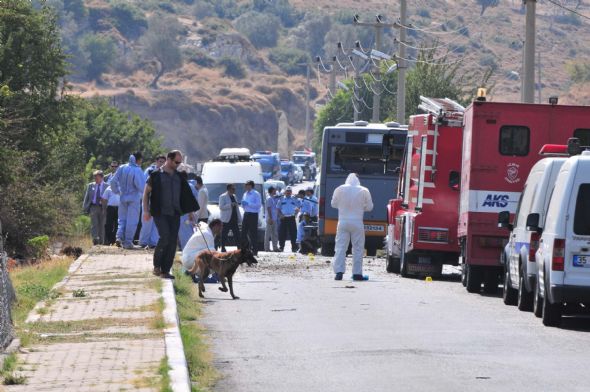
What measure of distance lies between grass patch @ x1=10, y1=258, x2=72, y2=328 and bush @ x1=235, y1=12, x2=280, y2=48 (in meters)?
163

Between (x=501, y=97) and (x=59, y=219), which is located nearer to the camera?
(x=59, y=219)

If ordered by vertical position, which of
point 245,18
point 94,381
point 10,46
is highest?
point 245,18

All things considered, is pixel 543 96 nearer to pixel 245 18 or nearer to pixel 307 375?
pixel 245 18

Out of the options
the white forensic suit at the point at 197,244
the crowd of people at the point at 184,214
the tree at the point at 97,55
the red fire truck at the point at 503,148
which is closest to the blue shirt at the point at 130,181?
the crowd of people at the point at 184,214

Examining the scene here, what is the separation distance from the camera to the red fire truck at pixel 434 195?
81.4ft

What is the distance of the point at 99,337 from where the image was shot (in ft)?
44.9

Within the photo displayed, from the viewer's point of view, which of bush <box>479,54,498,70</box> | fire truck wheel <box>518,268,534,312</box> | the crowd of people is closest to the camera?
fire truck wheel <box>518,268,534,312</box>

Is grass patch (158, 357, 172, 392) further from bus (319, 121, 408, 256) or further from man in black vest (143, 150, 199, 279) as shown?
bus (319, 121, 408, 256)

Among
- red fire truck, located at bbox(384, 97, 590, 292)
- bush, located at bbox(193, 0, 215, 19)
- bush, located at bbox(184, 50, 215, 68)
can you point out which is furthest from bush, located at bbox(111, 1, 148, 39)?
red fire truck, located at bbox(384, 97, 590, 292)

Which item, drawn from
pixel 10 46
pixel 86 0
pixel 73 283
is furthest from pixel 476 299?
pixel 86 0

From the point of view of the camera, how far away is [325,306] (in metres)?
18.7

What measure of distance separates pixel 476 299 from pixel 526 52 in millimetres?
11703

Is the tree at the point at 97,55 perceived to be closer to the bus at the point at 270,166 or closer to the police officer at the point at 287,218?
the bus at the point at 270,166

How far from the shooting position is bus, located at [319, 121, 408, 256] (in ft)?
112
